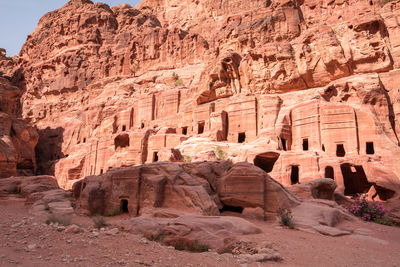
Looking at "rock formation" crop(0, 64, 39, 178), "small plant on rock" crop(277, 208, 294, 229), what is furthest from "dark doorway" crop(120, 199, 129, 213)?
"rock formation" crop(0, 64, 39, 178)

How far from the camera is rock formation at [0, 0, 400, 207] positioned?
25703 millimetres

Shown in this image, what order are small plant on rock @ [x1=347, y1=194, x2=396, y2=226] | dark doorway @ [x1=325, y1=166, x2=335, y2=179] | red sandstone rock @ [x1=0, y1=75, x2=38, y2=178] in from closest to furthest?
small plant on rock @ [x1=347, y1=194, x2=396, y2=226] < dark doorway @ [x1=325, y1=166, x2=335, y2=179] < red sandstone rock @ [x1=0, y1=75, x2=38, y2=178]

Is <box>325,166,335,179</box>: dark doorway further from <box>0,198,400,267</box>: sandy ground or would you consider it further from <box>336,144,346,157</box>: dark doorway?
<box>0,198,400,267</box>: sandy ground

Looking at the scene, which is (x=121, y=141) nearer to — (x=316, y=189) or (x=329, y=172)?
(x=329, y=172)

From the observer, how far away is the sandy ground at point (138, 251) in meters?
6.80

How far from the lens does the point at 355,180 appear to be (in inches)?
1013

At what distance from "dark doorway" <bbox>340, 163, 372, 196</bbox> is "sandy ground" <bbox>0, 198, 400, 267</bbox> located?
15217 mm

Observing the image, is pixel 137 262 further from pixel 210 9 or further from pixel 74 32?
pixel 74 32

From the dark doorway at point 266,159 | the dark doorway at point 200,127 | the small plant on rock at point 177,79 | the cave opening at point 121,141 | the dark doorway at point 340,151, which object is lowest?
the dark doorway at point 266,159

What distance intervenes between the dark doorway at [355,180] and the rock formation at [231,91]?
11cm

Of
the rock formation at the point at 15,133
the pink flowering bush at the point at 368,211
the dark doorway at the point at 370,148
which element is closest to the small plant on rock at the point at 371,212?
the pink flowering bush at the point at 368,211

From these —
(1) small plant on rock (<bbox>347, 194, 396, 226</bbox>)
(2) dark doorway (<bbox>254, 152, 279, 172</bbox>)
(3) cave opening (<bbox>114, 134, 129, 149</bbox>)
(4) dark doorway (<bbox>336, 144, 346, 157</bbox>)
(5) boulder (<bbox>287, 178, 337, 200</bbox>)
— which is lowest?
(1) small plant on rock (<bbox>347, 194, 396, 226</bbox>)

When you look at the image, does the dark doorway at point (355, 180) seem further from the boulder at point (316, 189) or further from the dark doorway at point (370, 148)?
the boulder at point (316, 189)

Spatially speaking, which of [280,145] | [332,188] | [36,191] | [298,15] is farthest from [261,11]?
[36,191]
